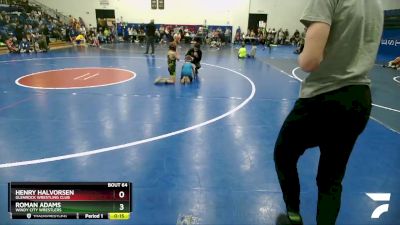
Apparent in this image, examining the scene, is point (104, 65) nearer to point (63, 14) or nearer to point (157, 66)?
point (157, 66)

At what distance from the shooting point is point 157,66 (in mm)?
12648

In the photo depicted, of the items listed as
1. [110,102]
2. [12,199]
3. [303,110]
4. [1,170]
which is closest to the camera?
[303,110]

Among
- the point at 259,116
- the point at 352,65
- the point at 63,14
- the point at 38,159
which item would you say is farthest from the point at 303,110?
the point at 63,14

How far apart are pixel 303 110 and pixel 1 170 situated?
3.69m

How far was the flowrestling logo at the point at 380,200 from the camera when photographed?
297 centimetres

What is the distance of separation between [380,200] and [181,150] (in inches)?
101

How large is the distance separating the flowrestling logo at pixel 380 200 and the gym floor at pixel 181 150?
0.14 feet

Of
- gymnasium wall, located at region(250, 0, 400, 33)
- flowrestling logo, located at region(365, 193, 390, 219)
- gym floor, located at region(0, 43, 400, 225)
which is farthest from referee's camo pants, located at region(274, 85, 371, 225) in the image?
gymnasium wall, located at region(250, 0, 400, 33)

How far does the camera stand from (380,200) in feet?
10.6

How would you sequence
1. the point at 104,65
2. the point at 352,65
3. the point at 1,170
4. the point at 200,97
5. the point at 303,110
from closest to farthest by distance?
the point at 352,65, the point at 303,110, the point at 1,170, the point at 200,97, the point at 104,65

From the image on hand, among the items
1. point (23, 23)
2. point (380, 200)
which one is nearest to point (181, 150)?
point (380, 200)

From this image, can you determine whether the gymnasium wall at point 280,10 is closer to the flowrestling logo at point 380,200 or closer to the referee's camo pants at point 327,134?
the flowrestling logo at point 380,200

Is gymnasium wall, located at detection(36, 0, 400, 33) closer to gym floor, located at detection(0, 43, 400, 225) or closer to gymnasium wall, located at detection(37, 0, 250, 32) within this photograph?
gymnasium wall, located at detection(37, 0, 250, 32)
